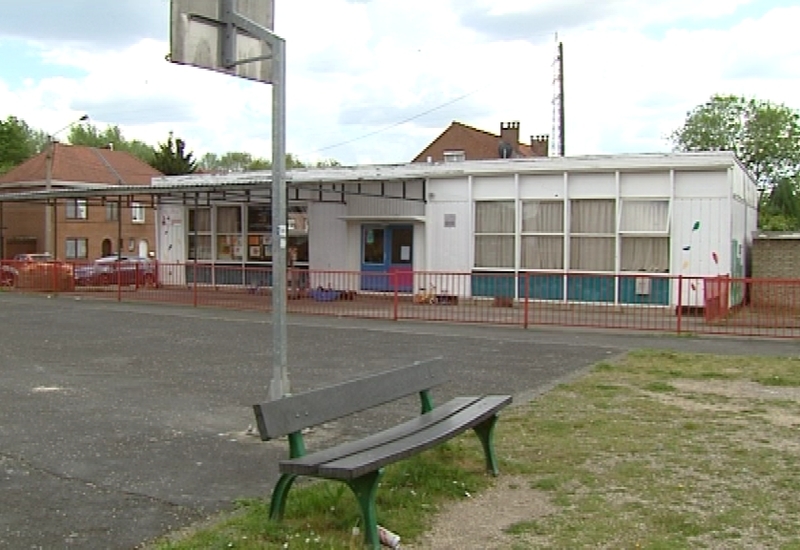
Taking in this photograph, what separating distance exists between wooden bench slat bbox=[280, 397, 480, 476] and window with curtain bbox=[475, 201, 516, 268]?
1580cm

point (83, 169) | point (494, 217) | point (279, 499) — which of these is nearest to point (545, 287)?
point (494, 217)

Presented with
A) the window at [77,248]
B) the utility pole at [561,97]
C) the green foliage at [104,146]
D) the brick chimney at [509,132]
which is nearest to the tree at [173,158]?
the green foliage at [104,146]

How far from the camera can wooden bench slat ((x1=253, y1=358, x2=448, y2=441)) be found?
4867 millimetres

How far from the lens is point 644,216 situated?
66.8 ft

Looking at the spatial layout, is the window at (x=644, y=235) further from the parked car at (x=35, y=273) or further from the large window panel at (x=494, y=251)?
the parked car at (x=35, y=273)

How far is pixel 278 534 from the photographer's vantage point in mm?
4848

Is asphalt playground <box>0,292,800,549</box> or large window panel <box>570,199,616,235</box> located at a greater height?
large window panel <box>570,199,616,235</box>

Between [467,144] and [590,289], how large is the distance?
1463 inches

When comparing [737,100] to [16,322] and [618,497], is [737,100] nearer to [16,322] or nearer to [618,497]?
[16,322]

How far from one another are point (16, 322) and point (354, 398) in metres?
14.2

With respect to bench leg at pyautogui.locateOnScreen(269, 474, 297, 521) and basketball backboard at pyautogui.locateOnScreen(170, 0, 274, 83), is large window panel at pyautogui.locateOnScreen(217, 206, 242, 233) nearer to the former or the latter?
basketball backboard at pyautogui.locateOnScreen(170, 0, 274, 83)

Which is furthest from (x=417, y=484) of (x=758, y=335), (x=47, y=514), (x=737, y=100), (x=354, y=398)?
(x=737, y=100)

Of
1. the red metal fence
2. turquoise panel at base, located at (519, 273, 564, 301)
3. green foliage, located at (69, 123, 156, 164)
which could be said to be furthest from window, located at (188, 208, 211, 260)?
green foliage, located at (69, 123, 156, 164)

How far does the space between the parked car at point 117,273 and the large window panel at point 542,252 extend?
1033cm
